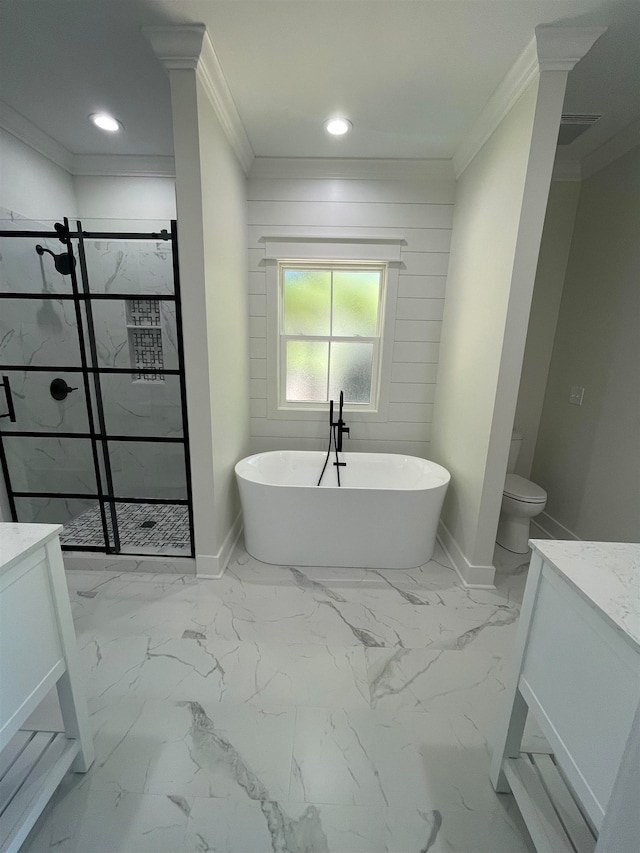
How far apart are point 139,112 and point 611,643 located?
328cm

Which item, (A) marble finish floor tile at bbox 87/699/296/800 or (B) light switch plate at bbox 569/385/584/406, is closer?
(A) marble finish floor tile at bbox 87/699/296/800

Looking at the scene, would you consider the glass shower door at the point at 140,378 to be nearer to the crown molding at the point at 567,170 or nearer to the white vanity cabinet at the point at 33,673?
the white vanity cabinet at the point at 33,673

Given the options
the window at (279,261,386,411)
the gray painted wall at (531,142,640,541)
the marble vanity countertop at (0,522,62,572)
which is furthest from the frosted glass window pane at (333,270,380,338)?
the marble vanity countertop at (0,522,62,572)

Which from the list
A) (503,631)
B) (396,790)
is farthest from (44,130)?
(503,631)

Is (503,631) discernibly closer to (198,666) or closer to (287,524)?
(287,524)

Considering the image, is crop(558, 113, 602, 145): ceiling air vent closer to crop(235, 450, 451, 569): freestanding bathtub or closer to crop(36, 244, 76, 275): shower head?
crop(235, 450, 451, 569): freestanding bathtub

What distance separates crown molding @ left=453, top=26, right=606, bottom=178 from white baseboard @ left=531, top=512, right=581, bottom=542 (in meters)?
2.73

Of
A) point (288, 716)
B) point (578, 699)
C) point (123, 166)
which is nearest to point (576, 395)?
point (578, 699)

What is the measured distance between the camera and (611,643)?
733mm

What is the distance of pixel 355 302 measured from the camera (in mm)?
2941

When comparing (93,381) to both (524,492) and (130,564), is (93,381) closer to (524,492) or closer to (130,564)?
(130,564)

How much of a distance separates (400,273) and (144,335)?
198cm

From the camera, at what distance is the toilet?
7.73ft

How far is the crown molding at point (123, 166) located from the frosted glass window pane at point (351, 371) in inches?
74.2
